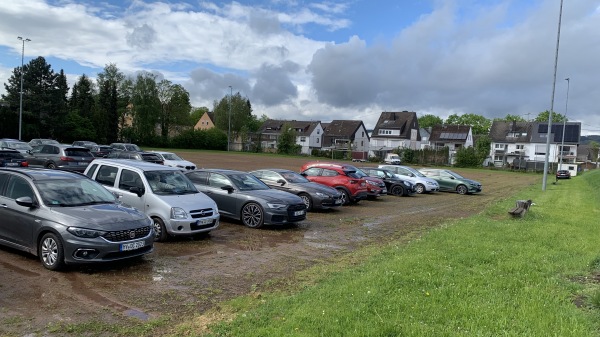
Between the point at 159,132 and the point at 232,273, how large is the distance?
297ft

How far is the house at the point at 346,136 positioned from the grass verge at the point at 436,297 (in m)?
92.8

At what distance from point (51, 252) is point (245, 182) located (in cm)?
622

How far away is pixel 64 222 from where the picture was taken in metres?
6.92

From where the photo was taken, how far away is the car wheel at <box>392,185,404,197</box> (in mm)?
23266

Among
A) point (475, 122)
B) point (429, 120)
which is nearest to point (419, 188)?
point (475, 122)

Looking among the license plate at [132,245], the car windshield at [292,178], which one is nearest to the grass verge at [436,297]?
the license plate at [132,245]

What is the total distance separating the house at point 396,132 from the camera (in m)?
98.8

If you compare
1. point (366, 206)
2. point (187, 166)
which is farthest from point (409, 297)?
point (187, 166)

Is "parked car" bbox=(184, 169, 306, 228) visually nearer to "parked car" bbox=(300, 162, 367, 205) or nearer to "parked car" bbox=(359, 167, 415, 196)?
"parked car" bbox=(300, 162, 367, 205)

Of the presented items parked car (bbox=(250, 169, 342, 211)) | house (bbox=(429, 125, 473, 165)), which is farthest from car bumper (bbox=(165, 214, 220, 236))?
house (bbox=(429, 125, 473, 165))

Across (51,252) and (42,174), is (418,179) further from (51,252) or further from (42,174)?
(51,252)

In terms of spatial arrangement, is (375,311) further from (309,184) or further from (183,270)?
(309,184)

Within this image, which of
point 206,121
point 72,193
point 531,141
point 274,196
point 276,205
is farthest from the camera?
point 206,121

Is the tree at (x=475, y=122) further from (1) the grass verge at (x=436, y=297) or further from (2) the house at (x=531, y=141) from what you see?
(1) the grass verge at (x=436, y=297)
